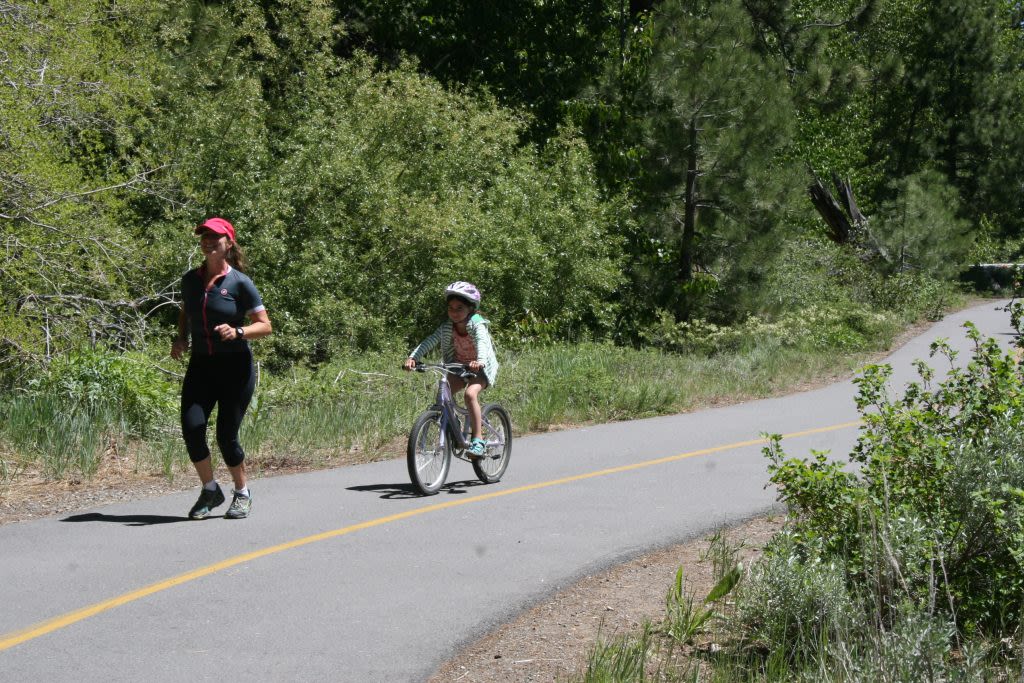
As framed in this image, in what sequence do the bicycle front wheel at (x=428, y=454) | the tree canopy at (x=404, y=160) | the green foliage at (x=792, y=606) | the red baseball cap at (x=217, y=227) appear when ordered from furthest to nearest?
the tree canopy at (x=404, y=160) < the bicycle front wheel at (x=428, y=454) < the red baseball cap at (x=217, y=227) < the green foliage at (x=792, y=606)

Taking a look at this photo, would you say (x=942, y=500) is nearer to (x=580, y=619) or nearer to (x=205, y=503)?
(x=580, y=619)

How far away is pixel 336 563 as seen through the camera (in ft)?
26.3

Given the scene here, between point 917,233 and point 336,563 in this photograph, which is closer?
point 336,563

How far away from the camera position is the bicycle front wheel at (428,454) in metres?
10.2

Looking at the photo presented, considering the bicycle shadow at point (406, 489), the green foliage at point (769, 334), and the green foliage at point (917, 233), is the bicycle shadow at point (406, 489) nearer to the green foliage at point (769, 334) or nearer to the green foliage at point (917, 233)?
the green foliage at point (769, 334)

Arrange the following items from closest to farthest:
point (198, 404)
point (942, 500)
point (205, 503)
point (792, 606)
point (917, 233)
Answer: point (792, 606) → point (942, 500) → point (198, 404) → point (205, 503) → point (917, 233)

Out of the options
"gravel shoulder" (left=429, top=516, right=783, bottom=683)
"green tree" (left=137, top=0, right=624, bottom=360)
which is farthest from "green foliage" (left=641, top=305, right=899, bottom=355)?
"gravel shoulder" (left=429, top=516, right=783, bottom=683)

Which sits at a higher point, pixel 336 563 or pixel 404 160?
pixel 404 160

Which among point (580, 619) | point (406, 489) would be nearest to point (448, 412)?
point (406, 489)

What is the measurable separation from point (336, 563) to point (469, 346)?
3.20m

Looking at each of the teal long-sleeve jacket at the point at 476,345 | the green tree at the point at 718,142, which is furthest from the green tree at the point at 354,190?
the teal long-sleeve jacket at the point at 476,345

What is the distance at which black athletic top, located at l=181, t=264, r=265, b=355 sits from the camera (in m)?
8.96

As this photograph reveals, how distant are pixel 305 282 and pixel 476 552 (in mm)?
13357

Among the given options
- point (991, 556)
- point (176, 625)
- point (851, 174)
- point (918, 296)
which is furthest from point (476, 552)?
point (851, 174)
